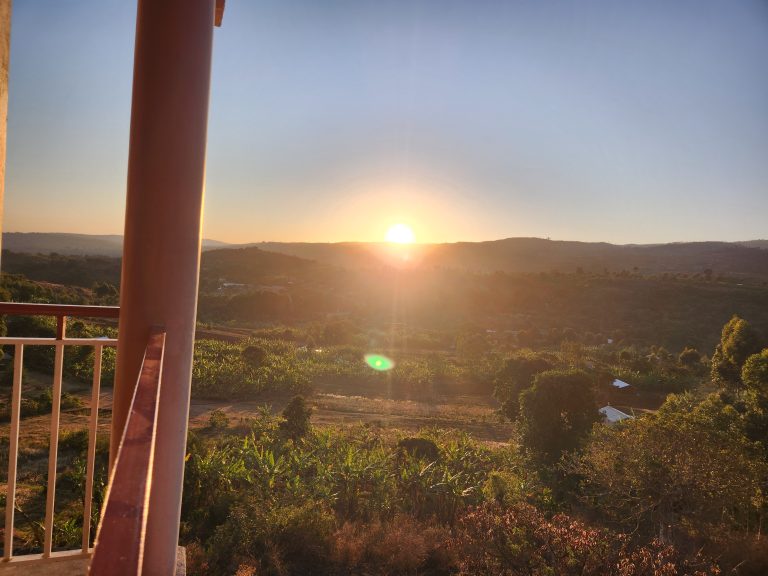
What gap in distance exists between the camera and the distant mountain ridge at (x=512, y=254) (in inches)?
1928

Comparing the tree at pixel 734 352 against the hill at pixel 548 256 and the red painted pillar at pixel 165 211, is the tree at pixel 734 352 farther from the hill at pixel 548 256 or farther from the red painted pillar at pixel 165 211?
the hill at pixel 548 256

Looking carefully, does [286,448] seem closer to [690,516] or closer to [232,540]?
[232,540]

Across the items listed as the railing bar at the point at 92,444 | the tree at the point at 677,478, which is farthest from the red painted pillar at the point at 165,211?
the tree at the point at 677,478

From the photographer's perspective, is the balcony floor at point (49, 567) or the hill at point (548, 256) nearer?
the balcony floor at point (49, 567)

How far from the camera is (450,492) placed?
5.66 m

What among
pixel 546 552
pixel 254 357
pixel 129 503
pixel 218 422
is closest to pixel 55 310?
pixel 129 503

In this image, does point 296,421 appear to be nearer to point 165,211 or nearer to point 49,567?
point 49,567

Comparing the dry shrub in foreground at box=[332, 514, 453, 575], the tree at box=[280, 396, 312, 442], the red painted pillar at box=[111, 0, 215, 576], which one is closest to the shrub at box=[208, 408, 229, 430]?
the tree at box=[280, 396, 312, 442]

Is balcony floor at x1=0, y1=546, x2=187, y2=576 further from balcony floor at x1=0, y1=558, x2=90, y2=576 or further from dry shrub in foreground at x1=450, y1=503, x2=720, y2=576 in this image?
dry shrub in foreground at x1=450, y1=503, x2=720, y2=576

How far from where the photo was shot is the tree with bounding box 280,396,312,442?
26.5ft

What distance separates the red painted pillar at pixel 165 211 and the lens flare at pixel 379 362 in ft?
48.8

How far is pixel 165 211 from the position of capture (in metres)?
1.14

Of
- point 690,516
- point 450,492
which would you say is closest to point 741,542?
point 690,516

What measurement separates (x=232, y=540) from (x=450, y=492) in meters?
2.62
